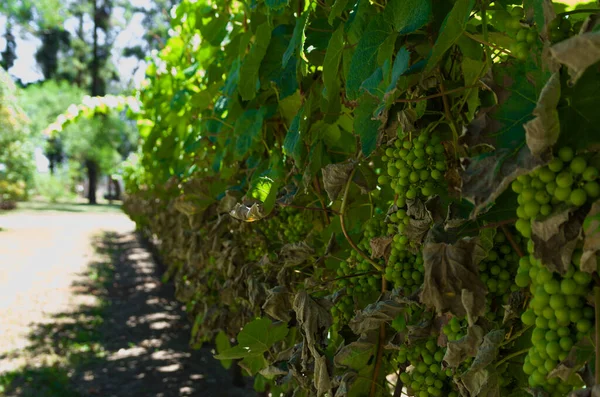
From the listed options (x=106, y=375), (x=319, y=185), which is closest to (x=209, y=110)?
(x=319, y=185)

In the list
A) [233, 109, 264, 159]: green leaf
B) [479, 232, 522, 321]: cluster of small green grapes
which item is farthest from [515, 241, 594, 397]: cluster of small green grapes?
[233, 109, 264, 159]: green leaf

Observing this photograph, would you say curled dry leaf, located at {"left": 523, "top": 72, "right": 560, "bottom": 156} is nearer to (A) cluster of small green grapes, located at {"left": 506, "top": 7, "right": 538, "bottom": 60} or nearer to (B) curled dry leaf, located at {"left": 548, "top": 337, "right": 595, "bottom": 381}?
(A) cluster of small green grapes, located at {"left": 506, "top": 7, "right": 538, "bottom": 60}

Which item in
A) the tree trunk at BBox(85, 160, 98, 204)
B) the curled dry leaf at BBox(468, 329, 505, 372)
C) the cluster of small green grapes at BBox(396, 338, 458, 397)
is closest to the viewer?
the curled dry leaf at BBox(468, 329, 505, 372)

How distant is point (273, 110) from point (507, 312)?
4.79 ft

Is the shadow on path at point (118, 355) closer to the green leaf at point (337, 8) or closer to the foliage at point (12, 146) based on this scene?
the green leaf at point (337, 8)

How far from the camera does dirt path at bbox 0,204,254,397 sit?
5129 millimetres

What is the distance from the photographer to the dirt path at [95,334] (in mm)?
5129

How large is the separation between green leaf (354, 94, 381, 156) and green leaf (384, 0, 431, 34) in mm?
177

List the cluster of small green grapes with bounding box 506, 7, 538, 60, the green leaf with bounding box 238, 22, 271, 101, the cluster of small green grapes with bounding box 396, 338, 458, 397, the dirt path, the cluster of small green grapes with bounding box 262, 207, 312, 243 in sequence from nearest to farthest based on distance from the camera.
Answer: the cluster of small green grapes with bounding box 506, 7, 538, 60
the cluster of small green grapes with bounding box 396, 338, 458, 397
the green leaf with bounding box 238, 22, 271, 101
the cluster of small green grapes with bounding box 262, 207, 312, 243
the dirt path

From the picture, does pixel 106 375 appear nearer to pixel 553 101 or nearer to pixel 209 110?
pixel 209 110

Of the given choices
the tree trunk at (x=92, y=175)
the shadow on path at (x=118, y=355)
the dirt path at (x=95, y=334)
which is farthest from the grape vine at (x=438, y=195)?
the tree trunk at (x=92, y=175)

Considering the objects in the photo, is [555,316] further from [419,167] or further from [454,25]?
[454,25]

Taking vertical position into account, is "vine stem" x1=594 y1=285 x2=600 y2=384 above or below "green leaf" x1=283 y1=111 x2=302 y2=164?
below

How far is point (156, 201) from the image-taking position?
27.9ft
